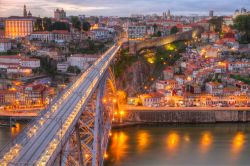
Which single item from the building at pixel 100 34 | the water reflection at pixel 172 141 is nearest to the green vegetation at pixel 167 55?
the building at pixel 100 34

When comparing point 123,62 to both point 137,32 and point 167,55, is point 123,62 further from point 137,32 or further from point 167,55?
point 137,32

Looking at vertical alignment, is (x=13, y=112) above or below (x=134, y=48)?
below

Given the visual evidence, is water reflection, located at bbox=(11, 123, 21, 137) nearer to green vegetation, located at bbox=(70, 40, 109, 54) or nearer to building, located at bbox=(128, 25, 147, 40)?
green vegetation, located at bbox=(70, 40, 109, 54)

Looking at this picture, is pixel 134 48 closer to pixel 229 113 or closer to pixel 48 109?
pixel 229 113

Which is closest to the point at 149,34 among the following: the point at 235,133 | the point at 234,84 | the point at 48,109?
the point at 234,84

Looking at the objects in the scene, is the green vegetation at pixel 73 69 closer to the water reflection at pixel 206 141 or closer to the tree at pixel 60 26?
the tree at pixel 60 26

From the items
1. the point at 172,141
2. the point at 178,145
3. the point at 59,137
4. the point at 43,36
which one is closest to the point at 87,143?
the point at 59,137
